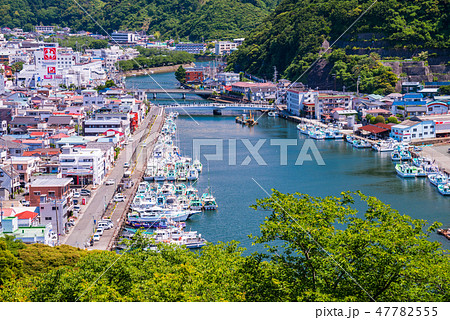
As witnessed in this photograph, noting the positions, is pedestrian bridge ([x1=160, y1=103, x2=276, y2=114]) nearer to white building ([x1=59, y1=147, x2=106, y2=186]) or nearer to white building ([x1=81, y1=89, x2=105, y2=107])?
white building ([x1=81, y1=89, x2=105, y2=107])

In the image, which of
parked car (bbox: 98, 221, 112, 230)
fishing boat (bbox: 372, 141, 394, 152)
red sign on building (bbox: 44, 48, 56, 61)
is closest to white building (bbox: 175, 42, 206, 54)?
red sign on building (bbox: 44, 48, 56, 61)

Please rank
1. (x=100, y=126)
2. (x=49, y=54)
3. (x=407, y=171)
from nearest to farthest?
(x=407, y=171) → (x=100, y=126) → (x=49, y=54)

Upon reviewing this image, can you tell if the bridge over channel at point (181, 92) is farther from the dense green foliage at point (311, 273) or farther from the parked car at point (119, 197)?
the dense green foliage at point (311, 273)

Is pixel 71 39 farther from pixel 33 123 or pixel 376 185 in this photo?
pixel 376 185

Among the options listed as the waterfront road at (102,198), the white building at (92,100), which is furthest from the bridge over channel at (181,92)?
the waterfront road at (102,198)

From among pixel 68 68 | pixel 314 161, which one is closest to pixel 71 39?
pixel 68 68

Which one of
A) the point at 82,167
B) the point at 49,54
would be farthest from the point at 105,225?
the point at 49,54

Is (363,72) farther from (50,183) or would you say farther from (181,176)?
(50,183)
